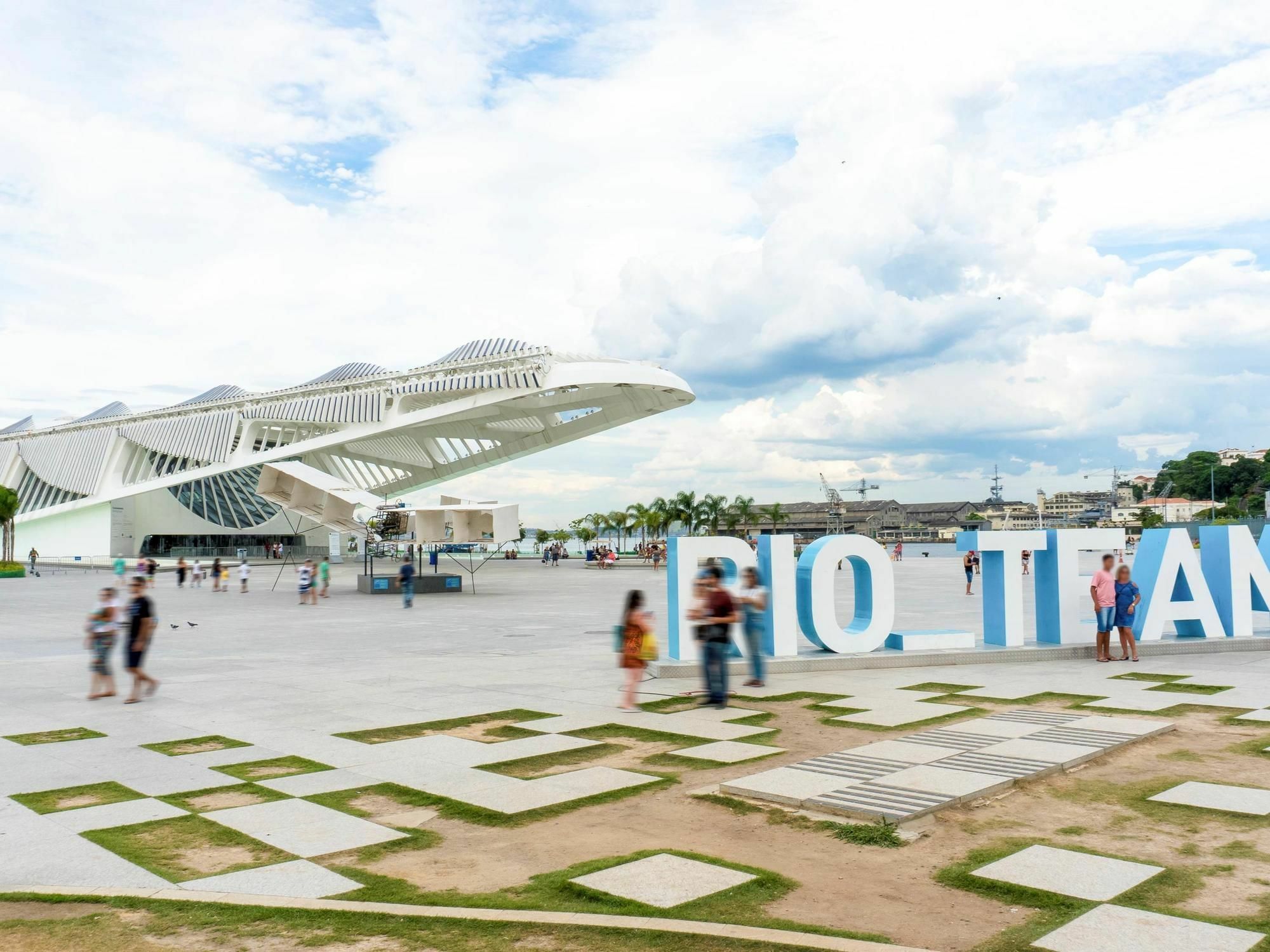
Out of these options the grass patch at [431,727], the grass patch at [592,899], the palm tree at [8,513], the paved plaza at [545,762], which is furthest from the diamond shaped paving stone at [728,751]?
the palm tree at [8,513]

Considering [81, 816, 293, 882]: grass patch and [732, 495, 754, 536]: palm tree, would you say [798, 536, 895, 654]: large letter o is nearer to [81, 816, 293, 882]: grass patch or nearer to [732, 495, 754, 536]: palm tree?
[81, 816, 293, 882]: grass patch

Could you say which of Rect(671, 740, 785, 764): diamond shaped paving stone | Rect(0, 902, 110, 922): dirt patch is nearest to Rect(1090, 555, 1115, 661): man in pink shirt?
Rect(671, 740, 785, 764): diamond shaped paving stone

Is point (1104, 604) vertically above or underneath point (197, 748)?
above

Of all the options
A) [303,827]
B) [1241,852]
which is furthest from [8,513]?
[1241,852]

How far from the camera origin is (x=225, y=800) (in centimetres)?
718

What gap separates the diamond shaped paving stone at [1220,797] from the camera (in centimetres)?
657

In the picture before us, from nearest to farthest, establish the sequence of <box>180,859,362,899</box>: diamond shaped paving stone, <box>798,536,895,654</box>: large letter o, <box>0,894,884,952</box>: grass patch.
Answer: <box>0,894,884,952</box>: grass patch, <box>180,859,362,899</box>: diamond shaped paving stone, <box>798,536,895,654</box>: large letter o

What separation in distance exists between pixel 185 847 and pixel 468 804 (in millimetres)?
1782

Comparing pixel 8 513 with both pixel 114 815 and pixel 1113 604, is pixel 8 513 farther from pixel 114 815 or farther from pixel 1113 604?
pixel 1113 604

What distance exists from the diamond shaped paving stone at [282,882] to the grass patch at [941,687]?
7900 mm

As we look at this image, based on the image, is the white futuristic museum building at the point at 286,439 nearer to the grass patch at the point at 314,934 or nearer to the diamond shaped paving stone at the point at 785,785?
the diamond shaped paving stone at the point at 785,785

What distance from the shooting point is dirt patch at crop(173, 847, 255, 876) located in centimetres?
570

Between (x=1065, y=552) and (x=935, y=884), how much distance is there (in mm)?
10833

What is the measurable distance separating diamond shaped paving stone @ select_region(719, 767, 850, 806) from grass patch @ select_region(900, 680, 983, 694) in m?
4.62
